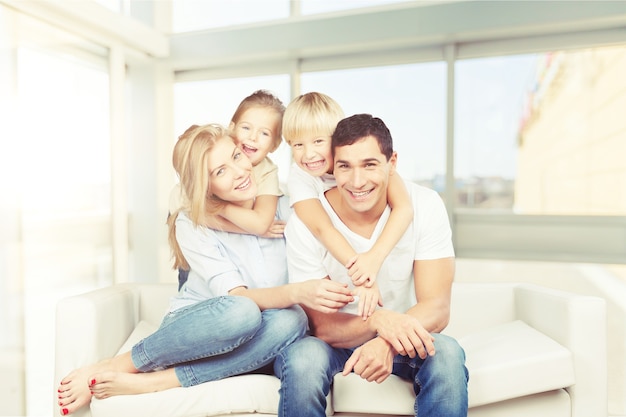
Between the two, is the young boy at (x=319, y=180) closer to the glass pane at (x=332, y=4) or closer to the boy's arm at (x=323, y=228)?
the boy's arm at (x=323, y=228)

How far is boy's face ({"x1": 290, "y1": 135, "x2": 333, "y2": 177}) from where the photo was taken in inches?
65.1

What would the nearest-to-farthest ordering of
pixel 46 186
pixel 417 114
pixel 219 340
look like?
1. pixel 219 340
2. pixel 46 186
3. pixel 417 114

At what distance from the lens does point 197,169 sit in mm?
1662

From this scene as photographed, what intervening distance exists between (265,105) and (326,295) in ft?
2.26

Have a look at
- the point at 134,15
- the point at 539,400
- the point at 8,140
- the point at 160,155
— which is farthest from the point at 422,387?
the point at 134,15

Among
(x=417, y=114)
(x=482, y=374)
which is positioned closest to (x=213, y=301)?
(x=482, y=374)

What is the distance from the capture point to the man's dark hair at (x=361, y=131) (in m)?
1.56

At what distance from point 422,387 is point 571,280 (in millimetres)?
1749

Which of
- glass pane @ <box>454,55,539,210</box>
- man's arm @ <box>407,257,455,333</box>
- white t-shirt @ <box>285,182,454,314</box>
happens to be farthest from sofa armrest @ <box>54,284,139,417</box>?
glass pane @ <box>454,55,539,210</box>

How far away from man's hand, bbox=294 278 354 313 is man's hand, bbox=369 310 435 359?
0.40 ft

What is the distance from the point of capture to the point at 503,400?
5.17 feet

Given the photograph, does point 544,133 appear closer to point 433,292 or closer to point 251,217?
point 433,292

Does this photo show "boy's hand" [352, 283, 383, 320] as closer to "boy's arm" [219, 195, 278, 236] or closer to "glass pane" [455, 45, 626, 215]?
"boy's arm" [219, 195, 278, 236]

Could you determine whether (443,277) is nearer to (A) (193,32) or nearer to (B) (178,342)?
A: (B) (178,342)
